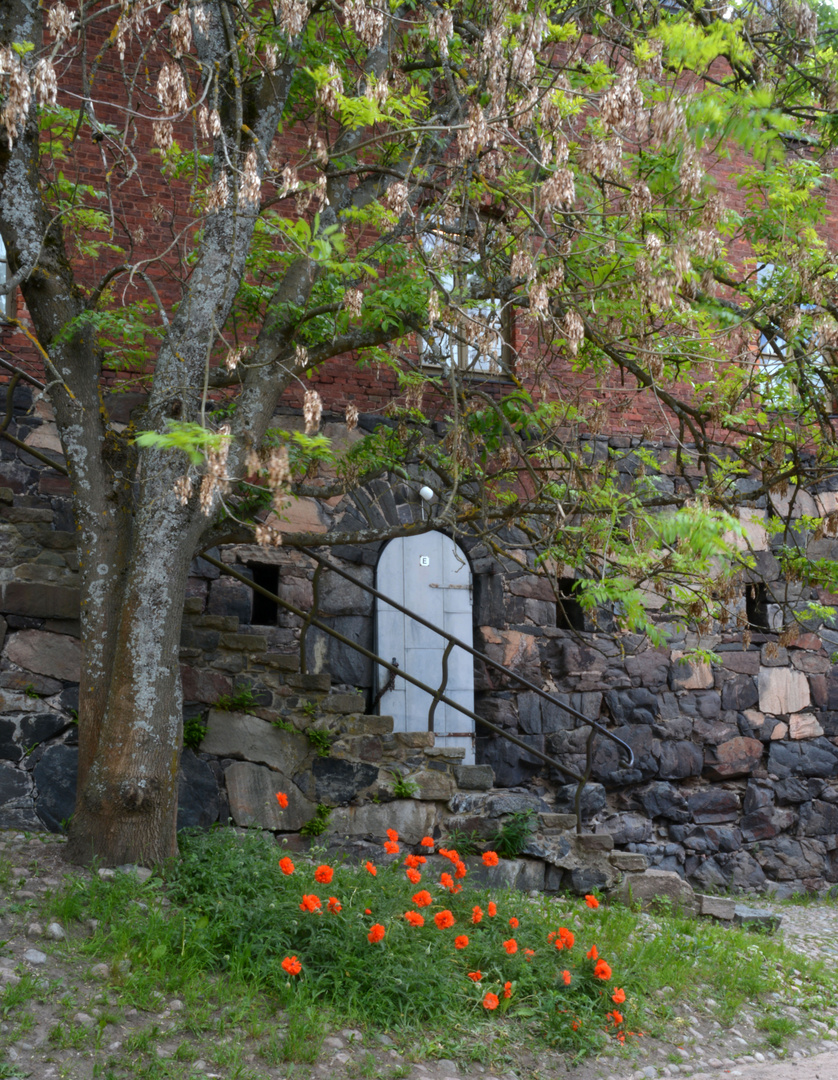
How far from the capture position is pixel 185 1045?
3045mm

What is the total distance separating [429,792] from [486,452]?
7.12ft

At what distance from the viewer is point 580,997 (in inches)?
154

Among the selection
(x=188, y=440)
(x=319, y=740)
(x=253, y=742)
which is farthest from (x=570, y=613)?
(x=188, y=440)

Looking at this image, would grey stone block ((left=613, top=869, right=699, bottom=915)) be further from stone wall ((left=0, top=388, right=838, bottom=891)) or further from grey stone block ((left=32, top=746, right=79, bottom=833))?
grey stone block ((left=32, top=746, right=79, bottom=833))

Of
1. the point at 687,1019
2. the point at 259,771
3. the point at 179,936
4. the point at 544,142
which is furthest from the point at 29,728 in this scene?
the point at 544,142

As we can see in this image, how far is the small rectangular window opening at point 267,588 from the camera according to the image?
7.17 meters

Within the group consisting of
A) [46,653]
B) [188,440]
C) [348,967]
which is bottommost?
[348,967]

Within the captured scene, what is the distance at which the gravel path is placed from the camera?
9.69 feet

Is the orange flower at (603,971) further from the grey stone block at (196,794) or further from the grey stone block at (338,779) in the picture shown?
the grey stone block at (196,794)

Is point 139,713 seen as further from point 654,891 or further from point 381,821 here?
point 654,891

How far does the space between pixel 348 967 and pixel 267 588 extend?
12.9ft

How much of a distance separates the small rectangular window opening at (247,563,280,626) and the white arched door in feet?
2.75

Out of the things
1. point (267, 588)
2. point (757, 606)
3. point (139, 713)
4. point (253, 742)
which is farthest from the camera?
point (757, 606)

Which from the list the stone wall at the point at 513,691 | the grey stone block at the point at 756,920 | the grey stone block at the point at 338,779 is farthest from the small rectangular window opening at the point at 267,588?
the grey stone block at the point at 756,920
